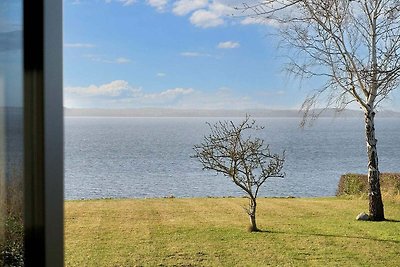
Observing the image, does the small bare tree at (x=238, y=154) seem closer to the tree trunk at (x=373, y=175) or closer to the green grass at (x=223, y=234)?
the green grass at (x=223, y=234)

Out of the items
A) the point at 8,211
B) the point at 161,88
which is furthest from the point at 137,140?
the point at 8,211

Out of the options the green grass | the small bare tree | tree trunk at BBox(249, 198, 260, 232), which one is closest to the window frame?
the green grass

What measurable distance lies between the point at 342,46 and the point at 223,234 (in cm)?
123

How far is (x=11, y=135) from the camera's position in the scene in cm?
87

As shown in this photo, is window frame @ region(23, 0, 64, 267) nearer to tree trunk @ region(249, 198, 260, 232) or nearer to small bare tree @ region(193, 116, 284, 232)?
small bare tree @ region(193, 116, 284, 232)

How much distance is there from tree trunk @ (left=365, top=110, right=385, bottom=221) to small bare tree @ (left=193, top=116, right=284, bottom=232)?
54cm

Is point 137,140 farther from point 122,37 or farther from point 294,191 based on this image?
point 294,191

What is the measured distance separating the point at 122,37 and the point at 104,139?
690mm

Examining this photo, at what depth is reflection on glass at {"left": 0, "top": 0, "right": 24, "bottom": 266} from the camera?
840 mm

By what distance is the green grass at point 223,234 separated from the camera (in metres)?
2.69

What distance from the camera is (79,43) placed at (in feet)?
9.78

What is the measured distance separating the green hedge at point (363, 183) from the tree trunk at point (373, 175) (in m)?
0.10

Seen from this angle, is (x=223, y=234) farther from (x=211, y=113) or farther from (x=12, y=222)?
(x=12, y=222)

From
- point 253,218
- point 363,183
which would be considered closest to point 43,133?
point 253,218
